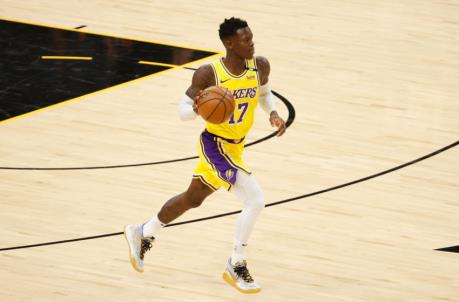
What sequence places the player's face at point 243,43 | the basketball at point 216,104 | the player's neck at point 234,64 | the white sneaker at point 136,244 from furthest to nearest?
the white sneaker at point 136,244, the player's neck at point 234,64, the player's face at point 243,43, the basketball at point 216,104

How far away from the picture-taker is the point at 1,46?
1330cm

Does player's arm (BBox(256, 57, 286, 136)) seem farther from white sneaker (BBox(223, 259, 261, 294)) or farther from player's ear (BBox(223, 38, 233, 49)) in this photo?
white sneaker (BBox(223, 259, 261, 294))

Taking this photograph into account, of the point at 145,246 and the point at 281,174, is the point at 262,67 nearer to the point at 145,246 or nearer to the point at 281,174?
the point at 145,246

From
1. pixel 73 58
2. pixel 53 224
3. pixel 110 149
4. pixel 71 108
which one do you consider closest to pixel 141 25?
pixel 73 58

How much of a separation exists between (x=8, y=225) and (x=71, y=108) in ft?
10.4

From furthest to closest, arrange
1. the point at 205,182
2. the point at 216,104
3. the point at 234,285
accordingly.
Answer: the point at 234,285, the point at 205,182, the point at 216,104

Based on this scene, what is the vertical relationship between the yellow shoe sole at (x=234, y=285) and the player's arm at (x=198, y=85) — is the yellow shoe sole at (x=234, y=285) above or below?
below

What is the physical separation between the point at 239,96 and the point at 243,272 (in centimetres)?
133

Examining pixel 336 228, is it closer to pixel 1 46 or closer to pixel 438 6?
pixel 1 46

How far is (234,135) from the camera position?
7168 millimetres

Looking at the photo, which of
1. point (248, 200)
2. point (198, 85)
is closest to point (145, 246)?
point (248, 200)

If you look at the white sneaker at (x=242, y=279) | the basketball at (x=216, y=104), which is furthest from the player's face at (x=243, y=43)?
the white sneaker at (x=242, y=279)

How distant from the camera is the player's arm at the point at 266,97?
7.16 m

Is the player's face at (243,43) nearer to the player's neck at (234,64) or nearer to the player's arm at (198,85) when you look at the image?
the player's neck at (234,64)
